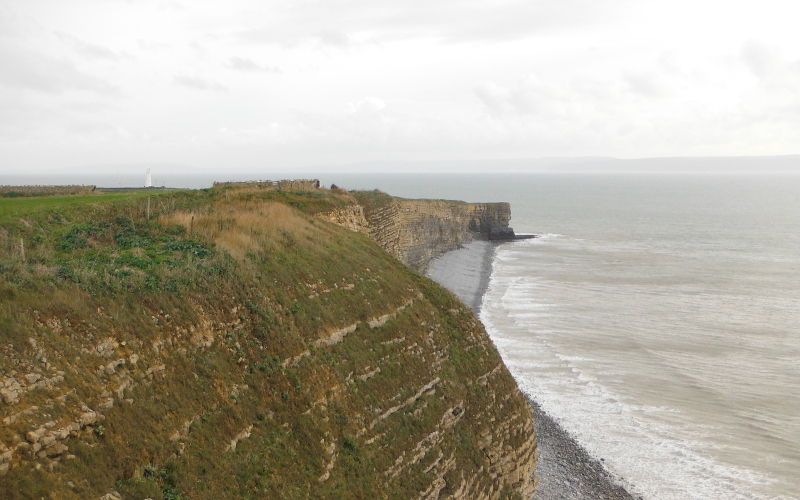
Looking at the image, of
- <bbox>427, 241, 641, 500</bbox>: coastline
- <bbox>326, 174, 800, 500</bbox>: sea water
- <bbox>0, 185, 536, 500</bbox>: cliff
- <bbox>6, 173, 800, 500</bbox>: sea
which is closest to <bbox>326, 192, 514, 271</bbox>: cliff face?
<bbox>6, 173, 800, 500</bbox>: sea

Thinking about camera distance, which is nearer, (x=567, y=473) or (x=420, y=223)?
(x=567, y=473)

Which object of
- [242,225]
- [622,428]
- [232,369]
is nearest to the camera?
[232,369]

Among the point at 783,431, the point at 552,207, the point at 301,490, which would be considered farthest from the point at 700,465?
the point at 552,207

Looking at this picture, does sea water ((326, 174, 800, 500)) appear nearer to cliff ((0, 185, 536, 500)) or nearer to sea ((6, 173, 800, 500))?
sea ((6, 173, 800, 500))

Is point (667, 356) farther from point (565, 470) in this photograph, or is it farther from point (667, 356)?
point (565, 470)

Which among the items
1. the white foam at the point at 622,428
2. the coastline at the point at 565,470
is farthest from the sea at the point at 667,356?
the coastline at the point at 565,470

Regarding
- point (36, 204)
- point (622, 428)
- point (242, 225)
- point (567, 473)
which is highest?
point (36, 204)

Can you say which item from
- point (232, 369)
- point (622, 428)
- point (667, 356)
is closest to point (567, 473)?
point (622, 428)
